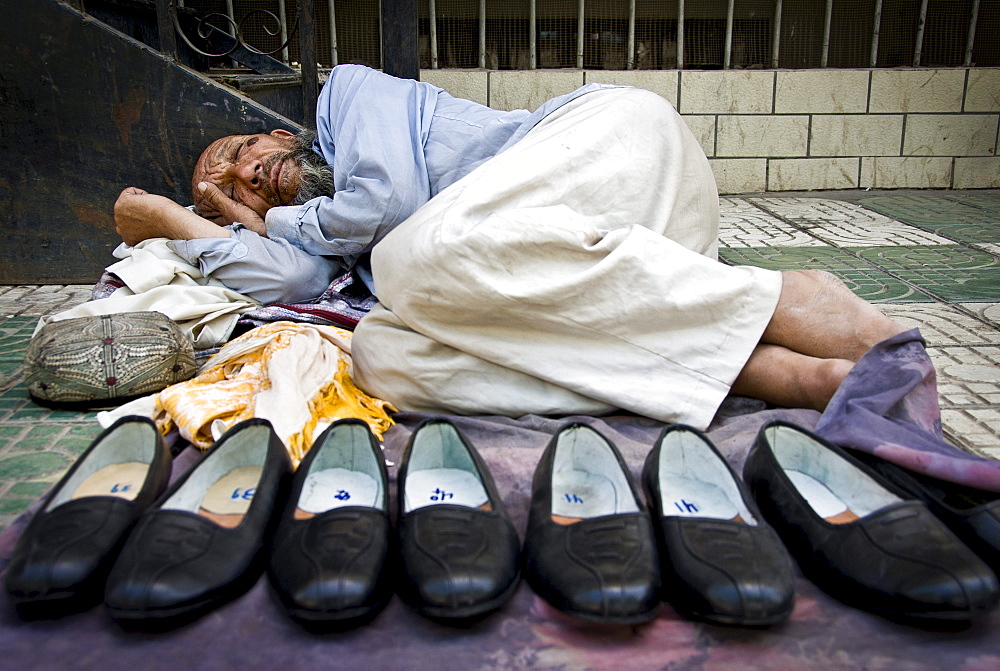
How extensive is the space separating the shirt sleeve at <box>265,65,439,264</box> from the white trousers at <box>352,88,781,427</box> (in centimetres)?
47

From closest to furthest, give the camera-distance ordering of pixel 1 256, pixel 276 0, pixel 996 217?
pixel 1 256
pixel 996 217
pixel 276 0

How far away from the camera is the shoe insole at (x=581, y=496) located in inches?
51.1

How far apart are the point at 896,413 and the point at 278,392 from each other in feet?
4.35

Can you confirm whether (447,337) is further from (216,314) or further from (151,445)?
(216,314)

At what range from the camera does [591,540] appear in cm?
116

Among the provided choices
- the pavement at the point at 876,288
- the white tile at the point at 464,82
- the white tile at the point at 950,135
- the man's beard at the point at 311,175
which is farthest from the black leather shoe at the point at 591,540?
the white tile at the point at 950,135

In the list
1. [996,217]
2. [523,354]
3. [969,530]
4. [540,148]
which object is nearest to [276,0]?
[540,148]

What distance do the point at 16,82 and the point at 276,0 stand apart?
2.52 metres

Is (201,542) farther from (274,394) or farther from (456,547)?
(274,394)

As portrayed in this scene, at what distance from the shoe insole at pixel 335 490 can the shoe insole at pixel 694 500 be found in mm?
490

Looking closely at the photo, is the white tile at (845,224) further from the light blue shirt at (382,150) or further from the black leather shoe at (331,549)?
the black leather shoe at (331,549)

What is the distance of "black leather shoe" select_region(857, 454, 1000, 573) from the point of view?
119 cm

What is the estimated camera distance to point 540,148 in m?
2.01

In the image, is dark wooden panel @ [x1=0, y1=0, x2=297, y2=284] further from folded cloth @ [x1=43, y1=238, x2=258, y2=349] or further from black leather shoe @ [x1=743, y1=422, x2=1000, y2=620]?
black leather shoe @ [x1=743, y1=422, x2=1000, y2=620]
